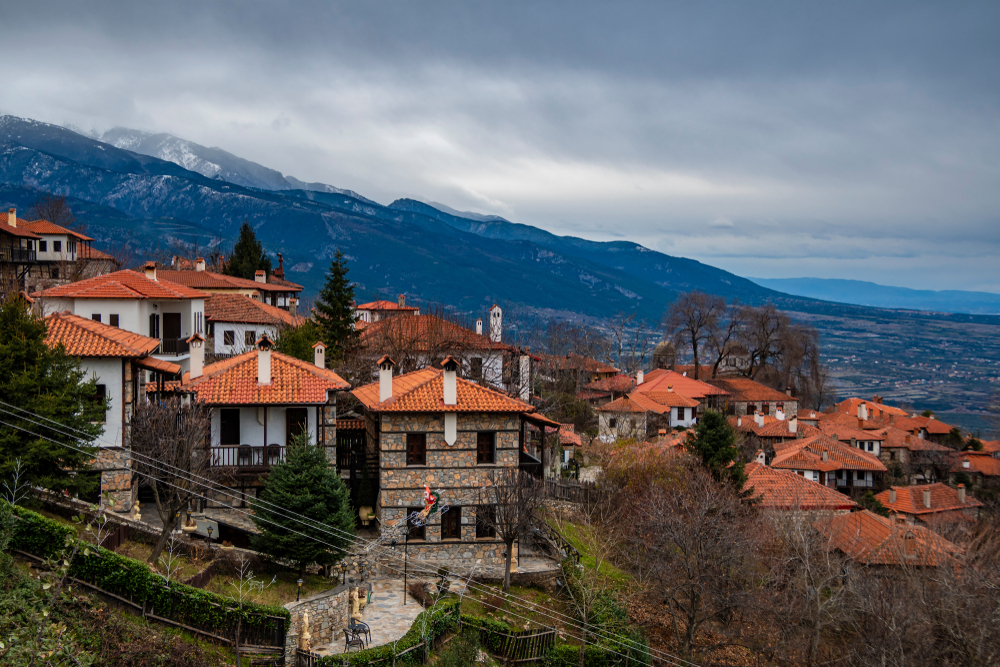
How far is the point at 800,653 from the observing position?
24.2 m

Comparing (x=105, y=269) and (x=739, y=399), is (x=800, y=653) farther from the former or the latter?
(x=105, y=269)

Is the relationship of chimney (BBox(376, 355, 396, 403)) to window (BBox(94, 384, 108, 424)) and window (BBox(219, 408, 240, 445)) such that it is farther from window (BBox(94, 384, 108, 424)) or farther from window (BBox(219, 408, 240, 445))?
window (BBox(94, 384, 108, 424))

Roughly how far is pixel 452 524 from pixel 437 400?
159 inches

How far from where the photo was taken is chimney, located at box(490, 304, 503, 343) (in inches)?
2012

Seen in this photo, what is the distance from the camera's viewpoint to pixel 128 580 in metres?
15.8

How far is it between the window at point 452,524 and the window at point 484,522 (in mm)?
582

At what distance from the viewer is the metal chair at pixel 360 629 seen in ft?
58.1

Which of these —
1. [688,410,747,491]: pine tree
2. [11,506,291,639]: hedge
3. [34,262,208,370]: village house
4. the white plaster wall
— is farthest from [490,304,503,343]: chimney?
[11,506,291,639]: hedge

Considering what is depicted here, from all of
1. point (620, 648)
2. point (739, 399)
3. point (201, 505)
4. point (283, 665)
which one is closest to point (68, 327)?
point (201, 505)

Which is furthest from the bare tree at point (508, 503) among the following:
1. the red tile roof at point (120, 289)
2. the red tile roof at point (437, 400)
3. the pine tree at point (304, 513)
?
the red tile roof at point (120, 289)

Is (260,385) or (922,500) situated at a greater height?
(260,385)

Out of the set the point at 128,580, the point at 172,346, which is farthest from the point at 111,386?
the point at 172,346

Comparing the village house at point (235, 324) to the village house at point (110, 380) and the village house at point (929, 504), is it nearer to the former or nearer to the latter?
the village house at point (110, 380)

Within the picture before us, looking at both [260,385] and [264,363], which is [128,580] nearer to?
[260,385]
